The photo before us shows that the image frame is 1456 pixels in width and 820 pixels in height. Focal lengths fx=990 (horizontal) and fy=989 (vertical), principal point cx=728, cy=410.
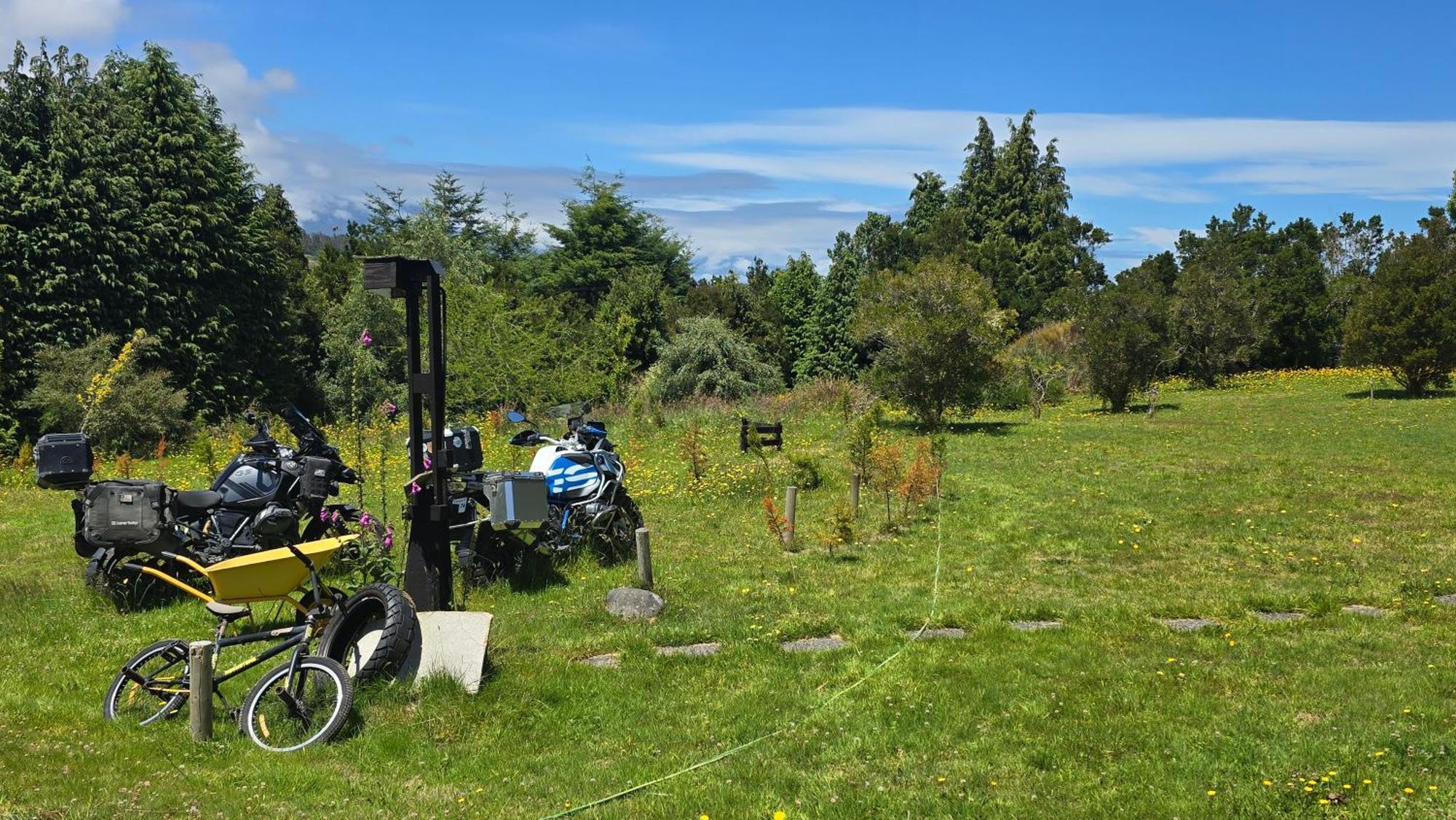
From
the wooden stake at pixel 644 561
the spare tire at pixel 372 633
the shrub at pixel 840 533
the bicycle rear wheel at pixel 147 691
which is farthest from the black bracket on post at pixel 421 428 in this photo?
the shrub at pixel 840 533

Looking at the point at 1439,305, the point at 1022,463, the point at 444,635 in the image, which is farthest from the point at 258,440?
the point at 1439,305

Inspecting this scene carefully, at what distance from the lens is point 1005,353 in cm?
2722

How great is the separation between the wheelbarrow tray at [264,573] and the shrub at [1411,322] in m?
28.2

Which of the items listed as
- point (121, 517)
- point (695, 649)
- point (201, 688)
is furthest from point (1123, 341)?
point (201, 688)

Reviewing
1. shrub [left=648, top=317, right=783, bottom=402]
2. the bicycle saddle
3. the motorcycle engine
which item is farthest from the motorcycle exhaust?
shrub [left=648, top=317, right=783, bottom=402]

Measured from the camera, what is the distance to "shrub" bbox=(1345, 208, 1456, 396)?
1009 inches

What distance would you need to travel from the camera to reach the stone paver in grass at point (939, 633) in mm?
7621

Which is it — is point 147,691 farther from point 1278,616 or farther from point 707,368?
point 707,368

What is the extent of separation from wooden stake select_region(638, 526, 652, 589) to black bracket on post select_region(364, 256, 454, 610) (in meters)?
1.78

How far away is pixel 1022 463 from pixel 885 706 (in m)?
11.7

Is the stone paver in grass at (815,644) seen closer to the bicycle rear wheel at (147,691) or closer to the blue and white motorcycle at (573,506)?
the blue and white motorcycle at (573,506)

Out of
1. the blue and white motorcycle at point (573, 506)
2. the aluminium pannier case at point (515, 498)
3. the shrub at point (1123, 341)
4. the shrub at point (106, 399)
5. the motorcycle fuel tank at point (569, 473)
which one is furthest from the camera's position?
the shrub at point (1123, 341)

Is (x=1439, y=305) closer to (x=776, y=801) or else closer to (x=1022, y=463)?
(x=1022, y=463)

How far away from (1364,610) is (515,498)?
7.22 m
